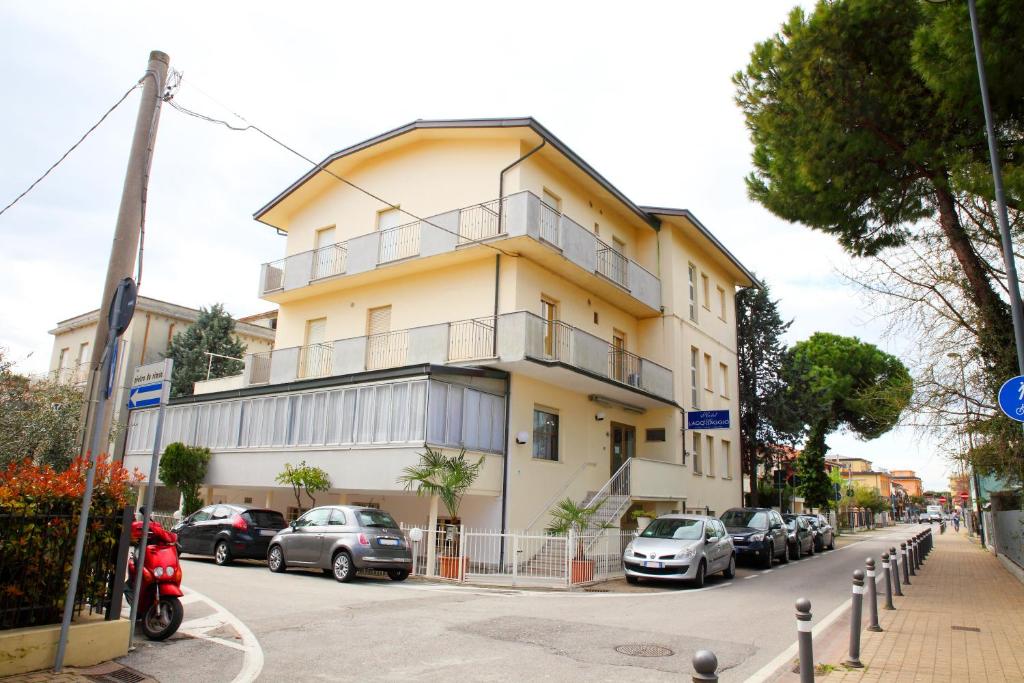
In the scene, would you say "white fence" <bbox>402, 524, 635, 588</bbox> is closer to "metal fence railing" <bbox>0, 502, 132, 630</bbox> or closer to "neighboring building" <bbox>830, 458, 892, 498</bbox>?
"metal fence railing" <bbox>0, 502, 132, 630</bbox>

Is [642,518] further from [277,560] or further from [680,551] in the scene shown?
[277,560]

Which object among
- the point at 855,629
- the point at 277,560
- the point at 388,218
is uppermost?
the point at 388,218

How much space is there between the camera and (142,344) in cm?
3275

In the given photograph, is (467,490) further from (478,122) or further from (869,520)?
(869,520)

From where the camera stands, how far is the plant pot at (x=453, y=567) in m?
14.6

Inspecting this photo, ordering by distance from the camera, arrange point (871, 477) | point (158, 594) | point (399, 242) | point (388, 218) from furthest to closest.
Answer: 1. point (871, 477)
2. point (388, 218)
3. point (399, 242)
4. point (158, 594)

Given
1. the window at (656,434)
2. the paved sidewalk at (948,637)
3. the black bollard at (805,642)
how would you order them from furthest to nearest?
the window at (656,434)
the paved sidewalk at (948,637)
the black bollard at (805,642)

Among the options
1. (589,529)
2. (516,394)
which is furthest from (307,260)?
(589,529)

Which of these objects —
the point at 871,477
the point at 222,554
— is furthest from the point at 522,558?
the point at 871,477

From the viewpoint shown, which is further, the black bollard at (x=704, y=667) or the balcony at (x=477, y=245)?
the balcony at (x=477, y=245)

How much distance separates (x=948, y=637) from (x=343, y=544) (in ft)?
32.8

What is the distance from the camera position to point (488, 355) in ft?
60.1

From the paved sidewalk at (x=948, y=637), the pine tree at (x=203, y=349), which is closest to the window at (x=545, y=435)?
the paved sidewalk at (x=948, y=637)

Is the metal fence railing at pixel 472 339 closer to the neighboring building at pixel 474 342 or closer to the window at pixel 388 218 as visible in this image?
the neighboring building at pixel 474 342
